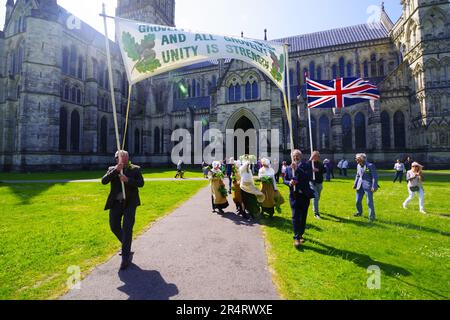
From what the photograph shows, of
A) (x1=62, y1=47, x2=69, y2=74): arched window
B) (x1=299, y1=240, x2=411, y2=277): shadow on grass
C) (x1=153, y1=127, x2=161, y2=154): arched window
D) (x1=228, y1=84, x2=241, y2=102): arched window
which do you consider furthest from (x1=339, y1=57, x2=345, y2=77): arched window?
(x1=62, y1=47, x2=69, y2=74): arched window

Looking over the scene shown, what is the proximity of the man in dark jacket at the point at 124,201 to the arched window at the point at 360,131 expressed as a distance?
32.2m

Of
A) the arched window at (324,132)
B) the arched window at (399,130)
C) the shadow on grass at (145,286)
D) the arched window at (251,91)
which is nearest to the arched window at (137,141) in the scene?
the arched window at (251,91)

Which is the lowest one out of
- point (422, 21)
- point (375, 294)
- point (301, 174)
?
point (375, 294)

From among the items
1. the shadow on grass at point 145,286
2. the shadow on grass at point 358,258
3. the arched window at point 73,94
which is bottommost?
the shadow on grass at point 358,258

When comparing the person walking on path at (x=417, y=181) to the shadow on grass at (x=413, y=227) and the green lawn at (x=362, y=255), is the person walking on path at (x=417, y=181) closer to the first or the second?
the green lawn at (x=362, y=255)

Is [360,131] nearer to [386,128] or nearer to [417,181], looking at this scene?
[386,128]

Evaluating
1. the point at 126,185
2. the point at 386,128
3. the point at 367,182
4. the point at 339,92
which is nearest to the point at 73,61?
the point at 339,92

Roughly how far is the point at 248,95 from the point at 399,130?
761 inches

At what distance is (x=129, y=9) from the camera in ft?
158

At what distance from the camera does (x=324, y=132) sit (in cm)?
3130

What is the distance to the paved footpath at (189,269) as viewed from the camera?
3.25m
